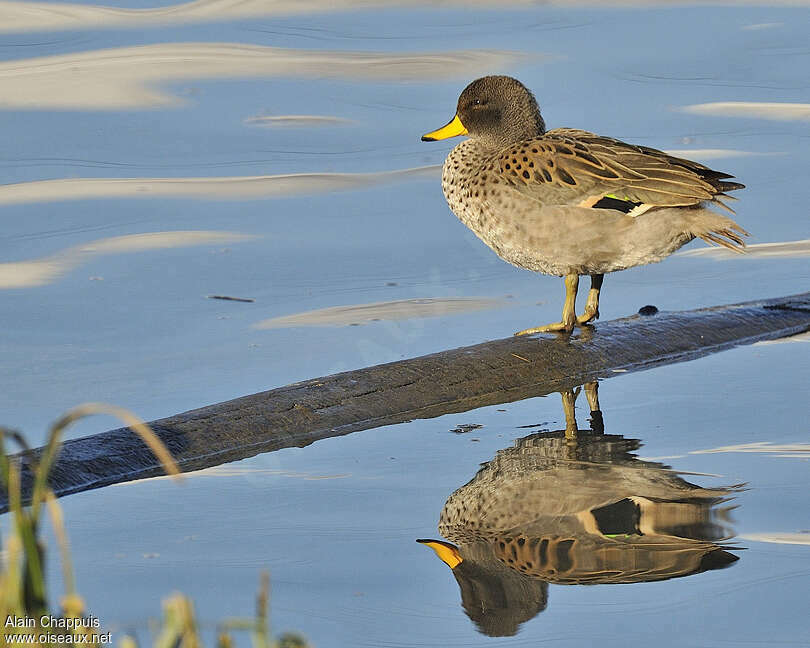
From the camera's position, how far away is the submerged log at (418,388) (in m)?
4.64

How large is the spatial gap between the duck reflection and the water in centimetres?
7

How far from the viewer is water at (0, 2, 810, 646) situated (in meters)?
3.77

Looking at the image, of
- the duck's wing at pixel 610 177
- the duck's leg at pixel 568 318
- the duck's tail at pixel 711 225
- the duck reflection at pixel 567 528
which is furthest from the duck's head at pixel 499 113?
the duck reflection at pixel 567 528

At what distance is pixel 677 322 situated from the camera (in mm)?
6113

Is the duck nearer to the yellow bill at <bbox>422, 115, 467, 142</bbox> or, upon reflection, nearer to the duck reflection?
the yellow bill at <bbox>422, 115, 467, 142</bbox>

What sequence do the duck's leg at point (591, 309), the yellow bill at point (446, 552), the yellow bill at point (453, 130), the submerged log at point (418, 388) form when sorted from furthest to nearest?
the yellow bill at point (453, 130), the duck's leg at point (591, 309), the submerged log at point (418, 388), the yellow bill at point (446, 552)

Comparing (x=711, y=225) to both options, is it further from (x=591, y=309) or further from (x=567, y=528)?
A: (x=567, y=528)

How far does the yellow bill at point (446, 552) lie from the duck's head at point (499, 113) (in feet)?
9.57

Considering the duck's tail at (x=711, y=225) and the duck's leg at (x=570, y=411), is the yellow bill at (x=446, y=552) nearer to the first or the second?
the duck's leg at (x=570, y=411)

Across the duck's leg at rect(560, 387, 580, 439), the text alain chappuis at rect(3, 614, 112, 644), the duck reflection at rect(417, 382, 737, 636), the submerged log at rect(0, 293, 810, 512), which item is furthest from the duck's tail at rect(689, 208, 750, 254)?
the text alain chappuis at rect(3, 614, 112, 644)

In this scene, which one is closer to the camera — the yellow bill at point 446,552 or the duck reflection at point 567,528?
the duck reflection at point 567,528

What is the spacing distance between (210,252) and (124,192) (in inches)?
47.6

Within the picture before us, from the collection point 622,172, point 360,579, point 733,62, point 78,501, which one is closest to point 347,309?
point 622,172

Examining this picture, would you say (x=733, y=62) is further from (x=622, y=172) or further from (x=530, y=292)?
(x=622, y=172)
